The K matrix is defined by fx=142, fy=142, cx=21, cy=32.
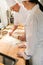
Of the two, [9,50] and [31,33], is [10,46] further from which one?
[31,33]

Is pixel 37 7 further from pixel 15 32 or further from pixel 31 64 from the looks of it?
pixel 15 32

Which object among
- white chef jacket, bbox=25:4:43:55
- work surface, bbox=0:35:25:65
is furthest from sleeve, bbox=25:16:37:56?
work surface, bbox=0:35:25:65

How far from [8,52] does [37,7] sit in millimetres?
547

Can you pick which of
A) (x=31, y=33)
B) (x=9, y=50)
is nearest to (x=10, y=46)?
(x=9, y=50)

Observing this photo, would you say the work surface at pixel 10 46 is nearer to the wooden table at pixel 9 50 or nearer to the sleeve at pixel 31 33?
the wooden table at pixel 9 50

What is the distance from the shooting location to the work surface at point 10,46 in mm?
1314

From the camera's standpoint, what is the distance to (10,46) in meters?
1.47

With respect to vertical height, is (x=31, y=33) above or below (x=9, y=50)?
above

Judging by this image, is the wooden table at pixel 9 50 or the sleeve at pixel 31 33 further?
the wooden table at pixel 9 50

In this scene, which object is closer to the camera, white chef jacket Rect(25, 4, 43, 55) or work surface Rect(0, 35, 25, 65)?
white chef jacket Rect(25, 4, 43, 55)

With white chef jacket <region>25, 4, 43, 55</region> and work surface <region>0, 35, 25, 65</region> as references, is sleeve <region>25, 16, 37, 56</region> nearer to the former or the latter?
white chef jacket <region>25, 4, 43, 55</region>

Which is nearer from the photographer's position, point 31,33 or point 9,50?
point 31,33

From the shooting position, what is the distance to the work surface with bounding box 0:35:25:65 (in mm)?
1314

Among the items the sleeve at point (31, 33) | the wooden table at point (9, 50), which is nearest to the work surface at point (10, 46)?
the wooden table at point (9, 50)
